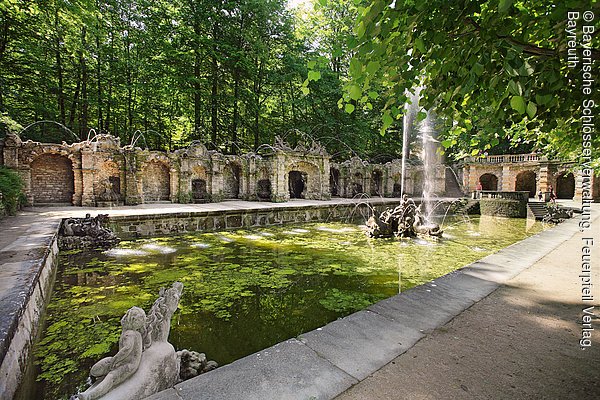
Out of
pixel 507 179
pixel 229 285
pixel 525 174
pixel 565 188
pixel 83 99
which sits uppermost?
pixel 83 99

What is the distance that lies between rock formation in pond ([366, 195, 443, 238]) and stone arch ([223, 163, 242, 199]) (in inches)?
504

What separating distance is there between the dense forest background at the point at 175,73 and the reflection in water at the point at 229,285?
12.6m

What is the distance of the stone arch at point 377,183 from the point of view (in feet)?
95.3

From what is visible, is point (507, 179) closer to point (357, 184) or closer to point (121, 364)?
point (357, 184)

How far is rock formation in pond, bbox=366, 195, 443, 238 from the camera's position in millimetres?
11242

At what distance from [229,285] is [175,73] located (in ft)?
73.2

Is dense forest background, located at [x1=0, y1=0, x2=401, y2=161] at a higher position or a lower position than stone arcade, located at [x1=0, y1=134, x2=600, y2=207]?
higher

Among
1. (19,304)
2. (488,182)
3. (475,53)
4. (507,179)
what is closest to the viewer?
(475,53)

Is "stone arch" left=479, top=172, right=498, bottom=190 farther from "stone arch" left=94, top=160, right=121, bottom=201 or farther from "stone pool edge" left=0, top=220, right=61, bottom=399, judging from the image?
"stone pool edge" left=0, top=220, right=61, bottom=399

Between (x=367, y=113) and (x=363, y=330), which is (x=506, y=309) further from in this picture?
(x=367, y=113)

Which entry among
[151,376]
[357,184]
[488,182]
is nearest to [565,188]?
[488,182]

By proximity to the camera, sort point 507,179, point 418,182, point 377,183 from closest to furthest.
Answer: point 377,183 → point 507,179 → point 418,182

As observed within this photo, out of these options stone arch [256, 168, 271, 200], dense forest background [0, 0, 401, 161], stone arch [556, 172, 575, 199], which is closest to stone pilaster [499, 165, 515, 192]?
stone arch [556, 172, 575, 199]

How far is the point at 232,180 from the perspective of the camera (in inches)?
858
